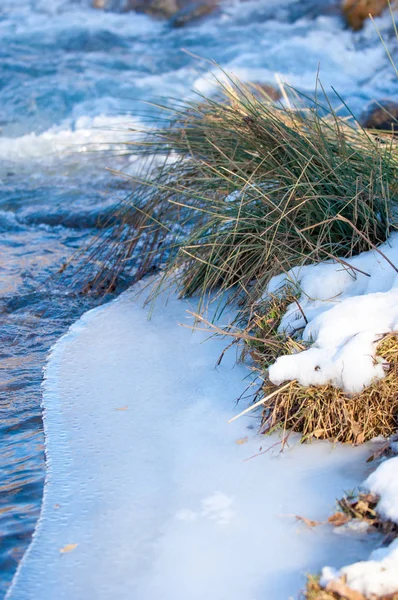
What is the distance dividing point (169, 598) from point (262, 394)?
0.92m

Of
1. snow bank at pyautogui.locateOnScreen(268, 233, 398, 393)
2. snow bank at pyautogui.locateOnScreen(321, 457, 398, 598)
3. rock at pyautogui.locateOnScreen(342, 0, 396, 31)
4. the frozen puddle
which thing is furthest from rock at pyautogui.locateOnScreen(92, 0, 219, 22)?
snow bank at pyautogui.locateOnScreen(321, 457, 398, 598)

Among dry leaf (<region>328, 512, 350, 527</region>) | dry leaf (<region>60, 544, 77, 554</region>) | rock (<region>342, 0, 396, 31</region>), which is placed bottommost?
dry leaf (<region>60, 544, 77, 554</region>)

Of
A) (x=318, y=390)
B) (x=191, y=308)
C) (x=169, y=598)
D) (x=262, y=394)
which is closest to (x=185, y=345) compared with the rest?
(x=191, y=308)

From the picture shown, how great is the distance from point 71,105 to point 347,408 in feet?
23.1

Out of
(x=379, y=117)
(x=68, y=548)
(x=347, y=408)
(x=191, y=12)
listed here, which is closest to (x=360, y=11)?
(x=191, y=12)

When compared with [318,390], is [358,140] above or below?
above

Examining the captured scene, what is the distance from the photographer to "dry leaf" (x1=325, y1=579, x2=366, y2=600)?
1.69 meters

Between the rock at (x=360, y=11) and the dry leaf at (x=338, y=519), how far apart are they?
1023 cm

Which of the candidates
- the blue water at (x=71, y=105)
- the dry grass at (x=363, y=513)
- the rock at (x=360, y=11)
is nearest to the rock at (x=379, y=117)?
the blue water at (x=71, y=105)

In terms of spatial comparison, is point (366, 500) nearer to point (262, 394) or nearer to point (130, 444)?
point (262, 394)

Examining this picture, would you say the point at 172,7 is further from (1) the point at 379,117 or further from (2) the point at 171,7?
(1) the point at 379,117

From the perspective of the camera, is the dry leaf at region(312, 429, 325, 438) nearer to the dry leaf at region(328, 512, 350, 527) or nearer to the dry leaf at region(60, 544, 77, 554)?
the dry leaf at region(328, 512, 350, 527)

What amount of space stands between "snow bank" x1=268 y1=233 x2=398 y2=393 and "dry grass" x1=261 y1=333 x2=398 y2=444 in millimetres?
29

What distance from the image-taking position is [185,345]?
321 centimetres
